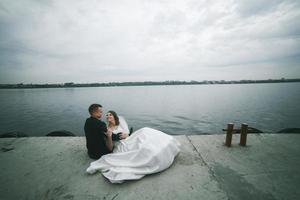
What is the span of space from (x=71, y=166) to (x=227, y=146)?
4.17 meters

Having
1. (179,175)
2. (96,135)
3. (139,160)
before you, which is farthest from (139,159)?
(96,135)

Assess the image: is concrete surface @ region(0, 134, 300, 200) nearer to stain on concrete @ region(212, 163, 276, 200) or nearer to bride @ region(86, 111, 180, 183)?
stain on concrete @ region(212, 163, 276, 200)

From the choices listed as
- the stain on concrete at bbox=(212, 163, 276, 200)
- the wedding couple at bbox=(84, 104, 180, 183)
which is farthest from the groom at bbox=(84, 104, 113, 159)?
the stain on concrete at bbox=(212, 163, 276, 200)

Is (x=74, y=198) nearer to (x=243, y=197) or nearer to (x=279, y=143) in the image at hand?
(x=243, y=197)

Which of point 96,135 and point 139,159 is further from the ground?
point 96,135

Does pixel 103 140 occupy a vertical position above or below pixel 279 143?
above

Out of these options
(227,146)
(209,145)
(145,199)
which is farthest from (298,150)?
(145,199)

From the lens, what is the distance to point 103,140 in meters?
3.76

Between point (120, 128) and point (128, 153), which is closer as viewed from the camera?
point (128, 153)

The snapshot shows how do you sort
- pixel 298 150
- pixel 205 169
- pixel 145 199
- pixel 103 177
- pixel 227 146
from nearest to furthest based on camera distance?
pixel 145 199 → pixel 103 177 → pixel 205 169 → pixel 298 150 → pixel 227 146

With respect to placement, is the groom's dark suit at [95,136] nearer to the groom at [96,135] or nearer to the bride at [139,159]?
the groom at [96,135]

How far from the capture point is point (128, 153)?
11.4 feet

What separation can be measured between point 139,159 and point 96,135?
3.88 ft

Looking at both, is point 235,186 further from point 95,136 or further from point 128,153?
point 95,136
